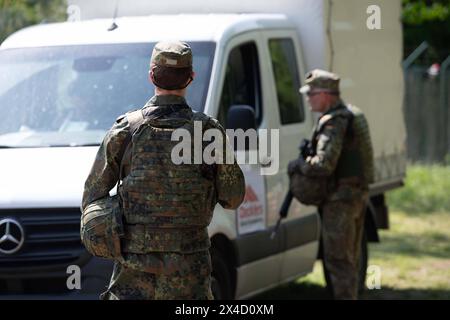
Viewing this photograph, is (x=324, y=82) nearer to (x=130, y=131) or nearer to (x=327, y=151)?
(x=327, y=151)

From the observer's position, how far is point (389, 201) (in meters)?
16.7

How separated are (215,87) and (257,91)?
842mm

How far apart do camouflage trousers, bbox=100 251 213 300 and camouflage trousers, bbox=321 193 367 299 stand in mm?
3086

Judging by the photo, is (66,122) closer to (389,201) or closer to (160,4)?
(160,4)

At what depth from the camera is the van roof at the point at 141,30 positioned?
7730mm

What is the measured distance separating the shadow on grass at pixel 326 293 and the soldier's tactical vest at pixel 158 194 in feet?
15.1

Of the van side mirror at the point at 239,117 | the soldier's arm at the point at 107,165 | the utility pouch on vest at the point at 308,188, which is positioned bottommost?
the utility pouch on vest at the point at 308,188

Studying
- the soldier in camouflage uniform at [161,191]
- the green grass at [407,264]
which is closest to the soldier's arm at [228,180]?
the soldier in camouflage uniform at [161,191]

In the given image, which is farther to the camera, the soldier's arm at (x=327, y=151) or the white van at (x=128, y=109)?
the soldier's arm at (x=327, y=151)

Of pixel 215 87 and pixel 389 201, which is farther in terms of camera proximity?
pixel 389 201

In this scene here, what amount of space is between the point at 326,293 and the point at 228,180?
5206 millimetres

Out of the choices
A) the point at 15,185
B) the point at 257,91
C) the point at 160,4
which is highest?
the point at 160,4

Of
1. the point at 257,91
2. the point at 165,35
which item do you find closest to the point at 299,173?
the point at 257,91

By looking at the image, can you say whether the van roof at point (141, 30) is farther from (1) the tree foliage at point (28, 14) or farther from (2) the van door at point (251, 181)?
(1) the tree foliage at point (28, 14)
